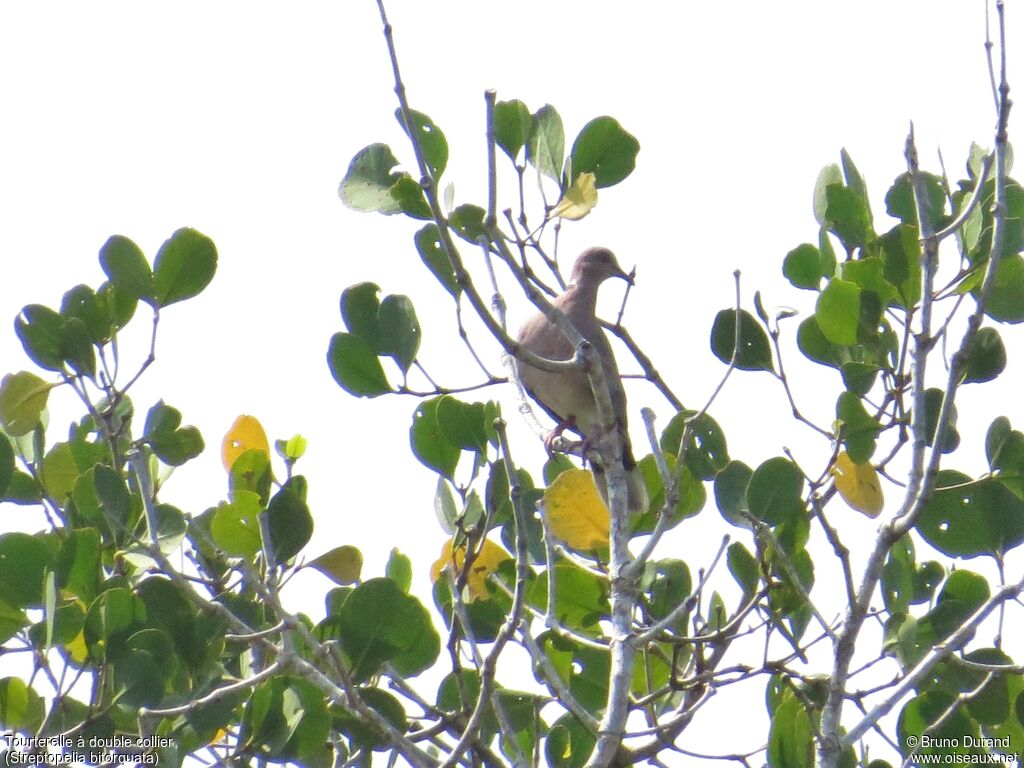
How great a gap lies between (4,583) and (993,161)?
312 centimetres

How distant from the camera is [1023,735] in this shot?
3973 millimetres

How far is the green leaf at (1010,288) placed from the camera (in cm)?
399

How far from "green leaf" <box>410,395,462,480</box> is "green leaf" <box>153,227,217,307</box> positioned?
79 cm

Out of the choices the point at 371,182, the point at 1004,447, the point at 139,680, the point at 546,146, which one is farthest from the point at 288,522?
the point at 1004,447

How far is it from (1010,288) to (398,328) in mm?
1862

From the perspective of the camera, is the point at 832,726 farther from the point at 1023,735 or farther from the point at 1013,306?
the point at 1013,306

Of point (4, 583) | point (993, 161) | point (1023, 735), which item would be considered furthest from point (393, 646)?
point (993, 161)

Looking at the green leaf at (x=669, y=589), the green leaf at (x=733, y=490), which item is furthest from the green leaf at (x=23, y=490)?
the green leaf at (x=733, y=490)

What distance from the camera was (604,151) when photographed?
4.19m

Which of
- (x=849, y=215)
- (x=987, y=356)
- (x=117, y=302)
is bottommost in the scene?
(x=987, y=356)

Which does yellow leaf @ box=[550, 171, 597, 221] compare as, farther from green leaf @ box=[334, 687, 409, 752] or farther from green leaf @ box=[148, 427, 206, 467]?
green leaf @ box=[334, 687, 409, 752]

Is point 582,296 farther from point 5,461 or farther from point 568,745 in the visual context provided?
point 5,461

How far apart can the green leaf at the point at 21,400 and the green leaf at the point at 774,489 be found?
2.12m

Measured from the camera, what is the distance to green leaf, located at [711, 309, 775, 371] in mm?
4180
